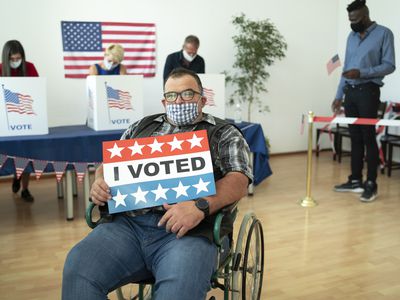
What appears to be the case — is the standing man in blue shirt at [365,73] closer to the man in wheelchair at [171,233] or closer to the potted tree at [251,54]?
the potted tree at [251,54]

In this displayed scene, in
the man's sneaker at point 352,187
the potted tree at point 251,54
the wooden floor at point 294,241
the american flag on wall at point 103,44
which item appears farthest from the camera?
the potted tree at point 251,54

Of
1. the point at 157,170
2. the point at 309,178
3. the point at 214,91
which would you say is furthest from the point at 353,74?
the point at 157,170

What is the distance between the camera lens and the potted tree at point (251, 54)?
5.83m

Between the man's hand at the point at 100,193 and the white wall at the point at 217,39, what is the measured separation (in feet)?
12.5

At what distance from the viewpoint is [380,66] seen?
4074mm

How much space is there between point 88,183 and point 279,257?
66.5 inches

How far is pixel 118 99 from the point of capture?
368 centimetres

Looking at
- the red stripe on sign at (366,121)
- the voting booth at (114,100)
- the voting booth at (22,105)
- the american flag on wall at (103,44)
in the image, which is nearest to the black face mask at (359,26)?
the red stripe on sign at (366,121)

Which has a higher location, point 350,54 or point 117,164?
point 350,54

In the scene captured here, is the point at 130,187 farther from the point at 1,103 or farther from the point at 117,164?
the point at 1,103

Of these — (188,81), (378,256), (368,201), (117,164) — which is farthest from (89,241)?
(368,201)

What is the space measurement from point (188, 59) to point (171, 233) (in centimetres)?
341

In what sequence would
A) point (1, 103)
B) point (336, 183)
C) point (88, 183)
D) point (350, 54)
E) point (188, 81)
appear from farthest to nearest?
point (336, 183)
point (350, 54)
point (88, 183)
point (1, 103)
point (188, 81)

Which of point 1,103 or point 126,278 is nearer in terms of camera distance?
point 126,278
